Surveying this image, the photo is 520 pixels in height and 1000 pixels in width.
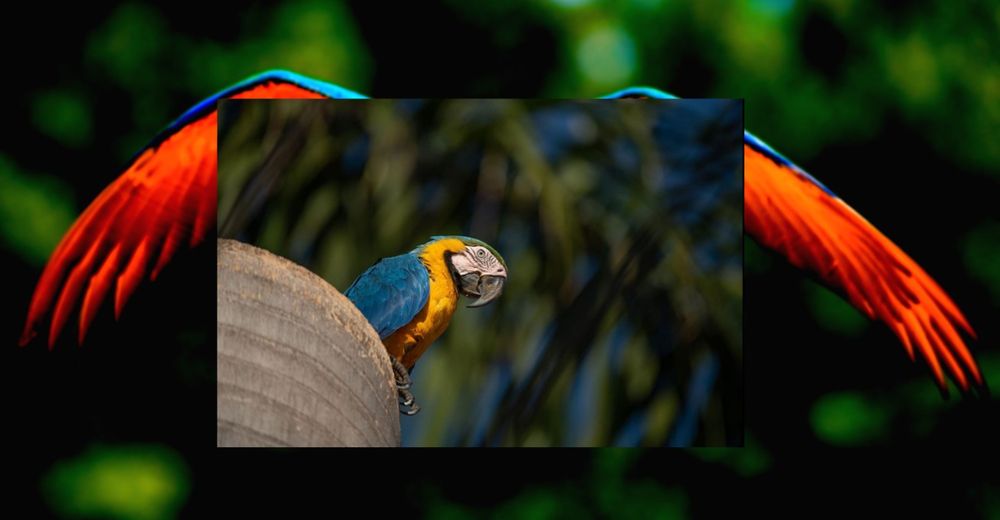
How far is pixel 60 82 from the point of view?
2531mm

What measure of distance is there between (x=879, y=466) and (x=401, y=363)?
1023 millimetres

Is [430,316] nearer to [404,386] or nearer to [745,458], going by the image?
[404,386]

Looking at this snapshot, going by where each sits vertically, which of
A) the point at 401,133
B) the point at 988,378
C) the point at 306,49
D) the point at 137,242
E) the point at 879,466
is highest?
the point at 306,49

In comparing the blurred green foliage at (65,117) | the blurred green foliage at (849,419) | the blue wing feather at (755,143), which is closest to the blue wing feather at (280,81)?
the blurred green foliage at (65,117)

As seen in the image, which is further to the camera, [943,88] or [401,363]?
[943,88]

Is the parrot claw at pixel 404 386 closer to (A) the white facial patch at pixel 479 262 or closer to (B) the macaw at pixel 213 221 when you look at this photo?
(A) the white facial patch at pixel 479 262

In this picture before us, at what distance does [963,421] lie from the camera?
8.34ft

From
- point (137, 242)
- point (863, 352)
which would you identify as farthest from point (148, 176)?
point (863, 352)

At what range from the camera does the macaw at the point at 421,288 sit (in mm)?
2414

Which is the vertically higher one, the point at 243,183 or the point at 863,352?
the point at 243,183

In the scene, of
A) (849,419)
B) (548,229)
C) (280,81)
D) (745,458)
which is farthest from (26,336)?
(849,419)

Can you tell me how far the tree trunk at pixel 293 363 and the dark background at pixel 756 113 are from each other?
0.40 m

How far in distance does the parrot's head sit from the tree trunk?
0.74ft

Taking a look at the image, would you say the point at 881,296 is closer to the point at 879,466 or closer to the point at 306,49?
the point at 879,466
